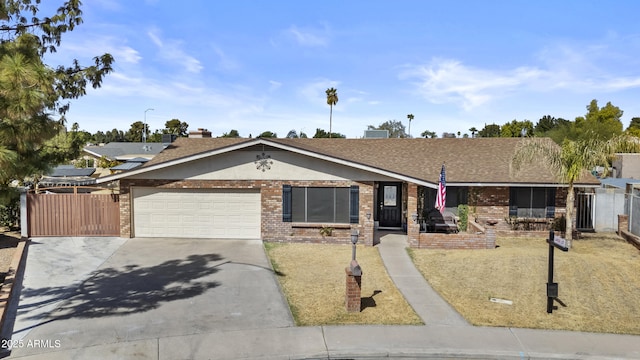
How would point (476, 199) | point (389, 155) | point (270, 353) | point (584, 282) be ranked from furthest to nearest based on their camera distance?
1. point (389, 155)
2. point (476, 199)
3. point (584, 282)
4. point (270, 353)

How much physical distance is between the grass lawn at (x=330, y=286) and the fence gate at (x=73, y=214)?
635 cm

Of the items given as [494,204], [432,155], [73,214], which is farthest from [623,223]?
[73,214]

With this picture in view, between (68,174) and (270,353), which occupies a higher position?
(68,174)

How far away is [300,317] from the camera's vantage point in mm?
9641

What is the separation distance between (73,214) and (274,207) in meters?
7.79

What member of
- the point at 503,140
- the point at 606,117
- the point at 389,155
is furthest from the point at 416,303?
the point at 606,117

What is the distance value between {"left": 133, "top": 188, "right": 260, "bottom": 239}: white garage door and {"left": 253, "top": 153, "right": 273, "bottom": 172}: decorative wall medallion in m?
1.06

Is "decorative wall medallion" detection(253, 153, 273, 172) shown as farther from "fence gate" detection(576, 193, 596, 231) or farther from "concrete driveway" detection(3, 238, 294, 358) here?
"fence gate" detection(576, 193, 596, 231)

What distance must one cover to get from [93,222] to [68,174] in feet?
46.2

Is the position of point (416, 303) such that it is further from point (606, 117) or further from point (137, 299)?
point (606, 117)

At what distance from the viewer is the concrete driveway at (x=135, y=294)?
8.71 metres

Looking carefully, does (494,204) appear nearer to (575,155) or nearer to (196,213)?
(575,155)

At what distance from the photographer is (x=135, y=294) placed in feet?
36.0

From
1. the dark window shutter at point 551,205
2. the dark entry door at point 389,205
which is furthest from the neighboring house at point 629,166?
the dark entry door at point 389,205
